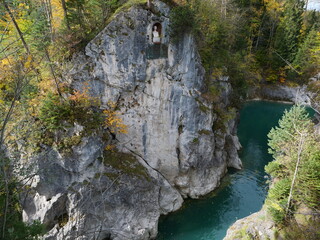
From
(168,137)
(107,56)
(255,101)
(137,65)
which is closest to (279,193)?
(168,137)

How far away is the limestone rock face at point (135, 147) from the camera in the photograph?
11586mm

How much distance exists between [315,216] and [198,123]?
8.45m

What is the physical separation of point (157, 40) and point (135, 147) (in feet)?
25.4

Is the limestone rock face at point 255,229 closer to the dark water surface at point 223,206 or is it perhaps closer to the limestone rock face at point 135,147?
the dark water surface at point 223,206

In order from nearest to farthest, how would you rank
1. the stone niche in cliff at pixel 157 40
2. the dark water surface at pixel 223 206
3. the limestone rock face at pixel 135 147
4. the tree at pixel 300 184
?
1. the tree at pixel 300 184
2. the limestone rock face at pixel 135 147
3. the stone niche in cliff at pixel 157 40
4. the dark water surface at pixel 223 206

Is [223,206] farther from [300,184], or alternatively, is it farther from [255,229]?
[300,184]

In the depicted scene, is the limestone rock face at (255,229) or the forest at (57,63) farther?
the limestone rock face at (255,229)

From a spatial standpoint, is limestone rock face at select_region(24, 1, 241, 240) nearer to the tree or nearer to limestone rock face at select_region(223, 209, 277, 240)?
limestone rock face at select_region(223, 209, 277, 240)

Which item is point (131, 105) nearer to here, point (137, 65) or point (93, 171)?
point (137, 65)

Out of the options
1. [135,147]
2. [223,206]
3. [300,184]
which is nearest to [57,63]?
[135,147]

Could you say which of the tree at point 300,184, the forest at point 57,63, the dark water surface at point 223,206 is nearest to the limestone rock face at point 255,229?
the tree at point 300,184

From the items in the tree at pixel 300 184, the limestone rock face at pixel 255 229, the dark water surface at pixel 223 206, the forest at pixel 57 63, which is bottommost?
the dark water surface at pixel 223 206

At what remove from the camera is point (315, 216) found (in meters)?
9.59

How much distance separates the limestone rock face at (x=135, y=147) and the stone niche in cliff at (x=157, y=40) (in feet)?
0.22
